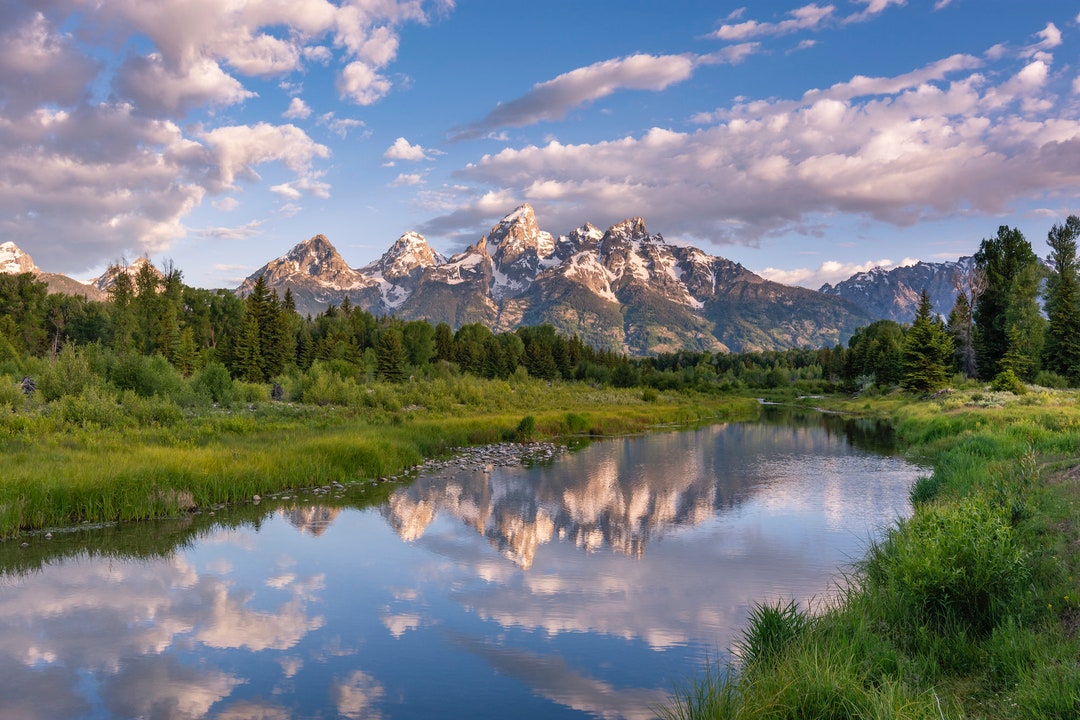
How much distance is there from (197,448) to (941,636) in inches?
972

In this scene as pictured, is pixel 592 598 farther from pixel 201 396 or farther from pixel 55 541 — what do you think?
pixel 201 396

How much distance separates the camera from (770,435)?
54.6m

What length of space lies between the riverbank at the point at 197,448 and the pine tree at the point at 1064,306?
48.7 meters

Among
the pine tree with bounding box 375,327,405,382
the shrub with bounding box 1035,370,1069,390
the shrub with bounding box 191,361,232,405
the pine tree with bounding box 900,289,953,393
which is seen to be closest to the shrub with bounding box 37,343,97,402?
the shrub with bounding box 191,361,232,405

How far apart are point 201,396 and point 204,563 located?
93.0 feet

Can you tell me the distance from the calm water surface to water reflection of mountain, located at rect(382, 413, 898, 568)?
0.17 metres

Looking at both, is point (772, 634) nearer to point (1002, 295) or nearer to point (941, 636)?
point (941, 636)

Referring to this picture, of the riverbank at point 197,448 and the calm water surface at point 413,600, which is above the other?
the riverbank at point 197,448

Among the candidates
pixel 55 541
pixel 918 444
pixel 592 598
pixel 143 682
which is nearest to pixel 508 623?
pixel 592 598

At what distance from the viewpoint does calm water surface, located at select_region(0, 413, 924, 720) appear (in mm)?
10539

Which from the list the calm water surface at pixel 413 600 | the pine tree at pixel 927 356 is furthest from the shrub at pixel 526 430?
the pine tree at pixel 927 356

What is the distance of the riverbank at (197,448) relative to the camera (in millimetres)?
19312

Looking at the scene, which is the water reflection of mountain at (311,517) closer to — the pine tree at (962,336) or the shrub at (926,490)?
the shrub at (926,490)

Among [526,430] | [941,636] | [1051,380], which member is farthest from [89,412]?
[1051,380]
